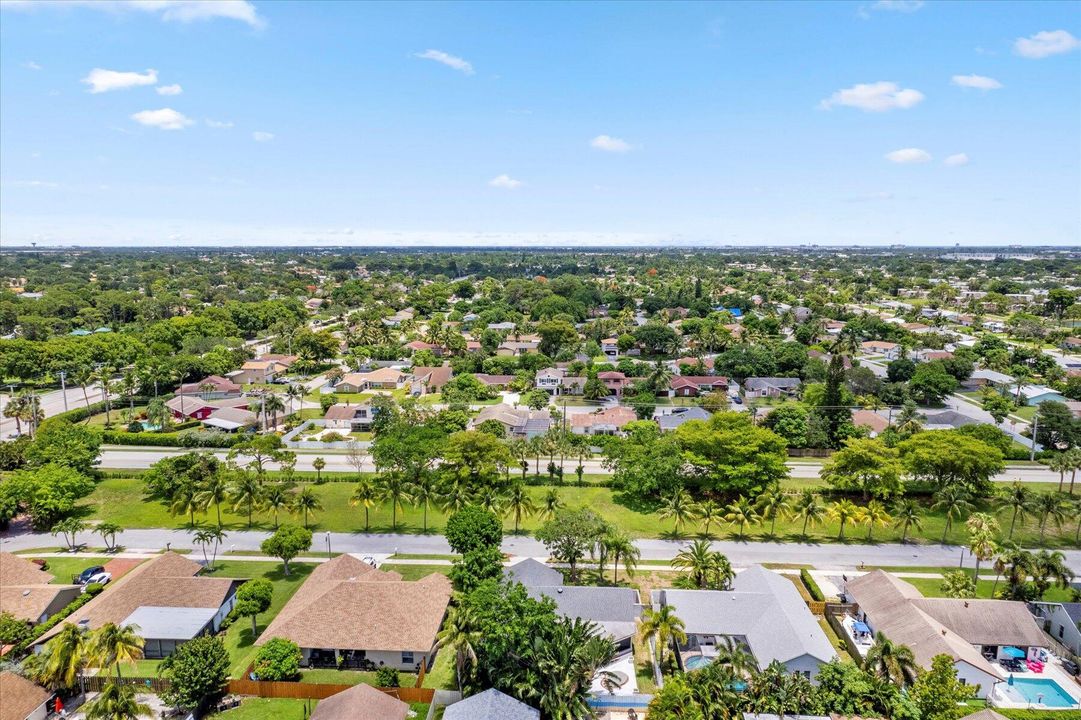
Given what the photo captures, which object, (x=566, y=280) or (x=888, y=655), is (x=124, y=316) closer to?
(x=566, y=280)

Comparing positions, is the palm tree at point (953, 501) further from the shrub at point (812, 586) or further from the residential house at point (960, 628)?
the shrub at point (812, 586)

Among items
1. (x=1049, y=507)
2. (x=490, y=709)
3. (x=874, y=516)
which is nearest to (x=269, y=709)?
(x=490, y=709)

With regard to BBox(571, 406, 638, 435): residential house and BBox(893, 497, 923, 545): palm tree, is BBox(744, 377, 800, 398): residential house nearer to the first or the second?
BBox(571, 406, 638, 435): residential house

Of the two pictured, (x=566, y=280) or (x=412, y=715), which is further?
(x=566, y=280)

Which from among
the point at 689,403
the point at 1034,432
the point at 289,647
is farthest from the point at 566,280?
the point at 289,647

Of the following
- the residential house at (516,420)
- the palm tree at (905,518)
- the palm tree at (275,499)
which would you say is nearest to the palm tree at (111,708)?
→ the palm tree at (275,499)

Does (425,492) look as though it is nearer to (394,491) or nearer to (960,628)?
(394,491)
